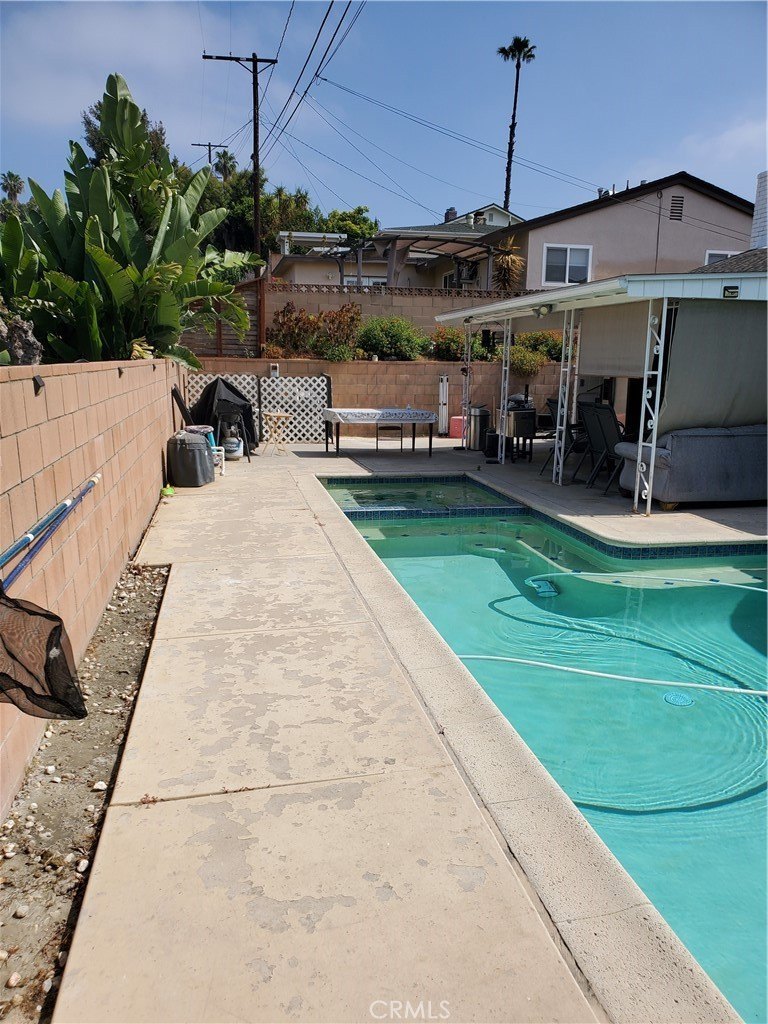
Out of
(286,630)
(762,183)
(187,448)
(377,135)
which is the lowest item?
(286,630)

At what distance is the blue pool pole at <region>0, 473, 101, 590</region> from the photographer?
283 centimetres

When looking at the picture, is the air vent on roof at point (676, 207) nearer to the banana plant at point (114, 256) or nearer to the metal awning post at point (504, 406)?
the metal awning post at point (504, 406)

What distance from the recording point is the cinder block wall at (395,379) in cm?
1697

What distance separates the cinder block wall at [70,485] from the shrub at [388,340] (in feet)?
39.0

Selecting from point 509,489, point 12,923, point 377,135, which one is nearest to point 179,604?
point 12,923

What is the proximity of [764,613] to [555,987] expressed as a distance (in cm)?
571

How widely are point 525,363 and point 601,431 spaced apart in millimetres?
8656

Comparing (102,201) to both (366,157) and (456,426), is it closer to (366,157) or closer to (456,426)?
(456,426)

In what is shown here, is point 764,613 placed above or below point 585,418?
below

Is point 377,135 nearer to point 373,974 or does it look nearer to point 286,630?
point 286,630

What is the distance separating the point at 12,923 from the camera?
226 cm

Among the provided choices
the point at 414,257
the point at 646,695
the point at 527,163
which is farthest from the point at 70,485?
the point at 527,163

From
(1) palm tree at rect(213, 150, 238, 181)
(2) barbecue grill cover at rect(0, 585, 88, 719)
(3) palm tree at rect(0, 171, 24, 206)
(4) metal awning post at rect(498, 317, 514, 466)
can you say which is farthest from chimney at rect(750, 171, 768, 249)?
(3) palm tree at rect(0, 171, 24, 206)

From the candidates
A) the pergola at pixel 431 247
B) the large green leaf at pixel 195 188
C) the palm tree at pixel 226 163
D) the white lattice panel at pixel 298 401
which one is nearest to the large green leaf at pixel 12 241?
the large green leaf at pixel 195 188
